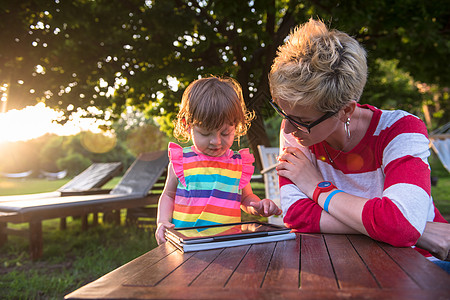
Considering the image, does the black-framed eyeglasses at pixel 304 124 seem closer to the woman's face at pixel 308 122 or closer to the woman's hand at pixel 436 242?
the woman's face at pixel 308 122

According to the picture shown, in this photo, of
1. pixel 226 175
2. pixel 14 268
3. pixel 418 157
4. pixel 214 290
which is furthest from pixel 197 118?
pixel 14 268

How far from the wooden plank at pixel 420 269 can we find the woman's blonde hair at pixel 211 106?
972 mm

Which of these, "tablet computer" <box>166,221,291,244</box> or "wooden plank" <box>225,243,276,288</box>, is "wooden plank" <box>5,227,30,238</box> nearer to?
"tablet computer" <box>166,221,291,244</box>

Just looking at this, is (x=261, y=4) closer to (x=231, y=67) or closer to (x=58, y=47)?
(x=231, y=67)

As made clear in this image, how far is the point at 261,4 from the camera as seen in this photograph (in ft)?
13.8

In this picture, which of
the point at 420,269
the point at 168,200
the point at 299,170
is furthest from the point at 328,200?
the point at 168,200

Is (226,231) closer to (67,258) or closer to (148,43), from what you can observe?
(67,258)

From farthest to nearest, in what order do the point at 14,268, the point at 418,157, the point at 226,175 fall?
1. the point at 14,268
2. the point at 226,175
3. the point at 418,157

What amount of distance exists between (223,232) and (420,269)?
0.62m

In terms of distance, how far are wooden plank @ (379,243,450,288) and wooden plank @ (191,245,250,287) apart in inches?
17.1

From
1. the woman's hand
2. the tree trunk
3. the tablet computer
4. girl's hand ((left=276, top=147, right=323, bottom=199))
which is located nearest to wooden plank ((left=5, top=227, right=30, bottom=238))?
the tree trunk

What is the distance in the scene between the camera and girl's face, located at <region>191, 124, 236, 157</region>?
1.85 m

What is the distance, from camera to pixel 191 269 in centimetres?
96

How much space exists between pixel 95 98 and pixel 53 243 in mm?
2140
